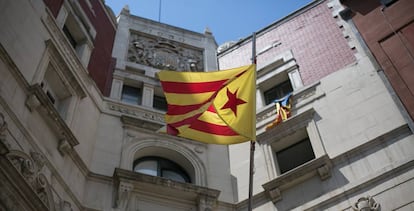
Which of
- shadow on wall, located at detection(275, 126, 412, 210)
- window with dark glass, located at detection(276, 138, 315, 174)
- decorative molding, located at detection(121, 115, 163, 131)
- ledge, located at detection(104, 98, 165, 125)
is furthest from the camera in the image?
ledge, located at detection(104, 98, 165, 125)

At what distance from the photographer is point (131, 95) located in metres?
20.8

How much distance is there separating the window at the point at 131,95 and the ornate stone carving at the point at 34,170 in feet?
23.9

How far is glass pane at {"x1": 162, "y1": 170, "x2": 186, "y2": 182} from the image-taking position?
57.5ft

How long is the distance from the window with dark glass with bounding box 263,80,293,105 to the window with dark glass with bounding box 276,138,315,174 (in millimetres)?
3085

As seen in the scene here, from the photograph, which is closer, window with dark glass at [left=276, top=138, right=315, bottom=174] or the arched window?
the arched window

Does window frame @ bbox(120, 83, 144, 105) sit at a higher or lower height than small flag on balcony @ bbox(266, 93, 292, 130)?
higher

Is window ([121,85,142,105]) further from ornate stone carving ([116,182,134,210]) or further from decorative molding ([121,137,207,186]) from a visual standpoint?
ornate stone carving ([116,182,134,210])

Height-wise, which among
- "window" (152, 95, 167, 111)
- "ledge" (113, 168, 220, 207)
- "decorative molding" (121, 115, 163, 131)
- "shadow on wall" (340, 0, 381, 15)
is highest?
"shadow on wall" (340, 0, 381, 15)

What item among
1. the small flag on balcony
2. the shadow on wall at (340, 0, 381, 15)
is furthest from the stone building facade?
the shadow on wall at (340, 0, 381, 15)

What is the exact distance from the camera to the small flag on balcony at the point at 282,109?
18500 millimetres

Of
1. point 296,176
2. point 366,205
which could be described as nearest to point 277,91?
point 296,176

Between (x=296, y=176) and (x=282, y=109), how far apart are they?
345 cm

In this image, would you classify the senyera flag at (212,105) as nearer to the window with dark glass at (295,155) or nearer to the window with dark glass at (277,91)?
the window with dark glass at (295,155)

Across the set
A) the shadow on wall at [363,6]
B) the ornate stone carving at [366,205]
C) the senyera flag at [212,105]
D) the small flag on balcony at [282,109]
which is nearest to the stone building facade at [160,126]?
the ornate stone carving at [366,205]
